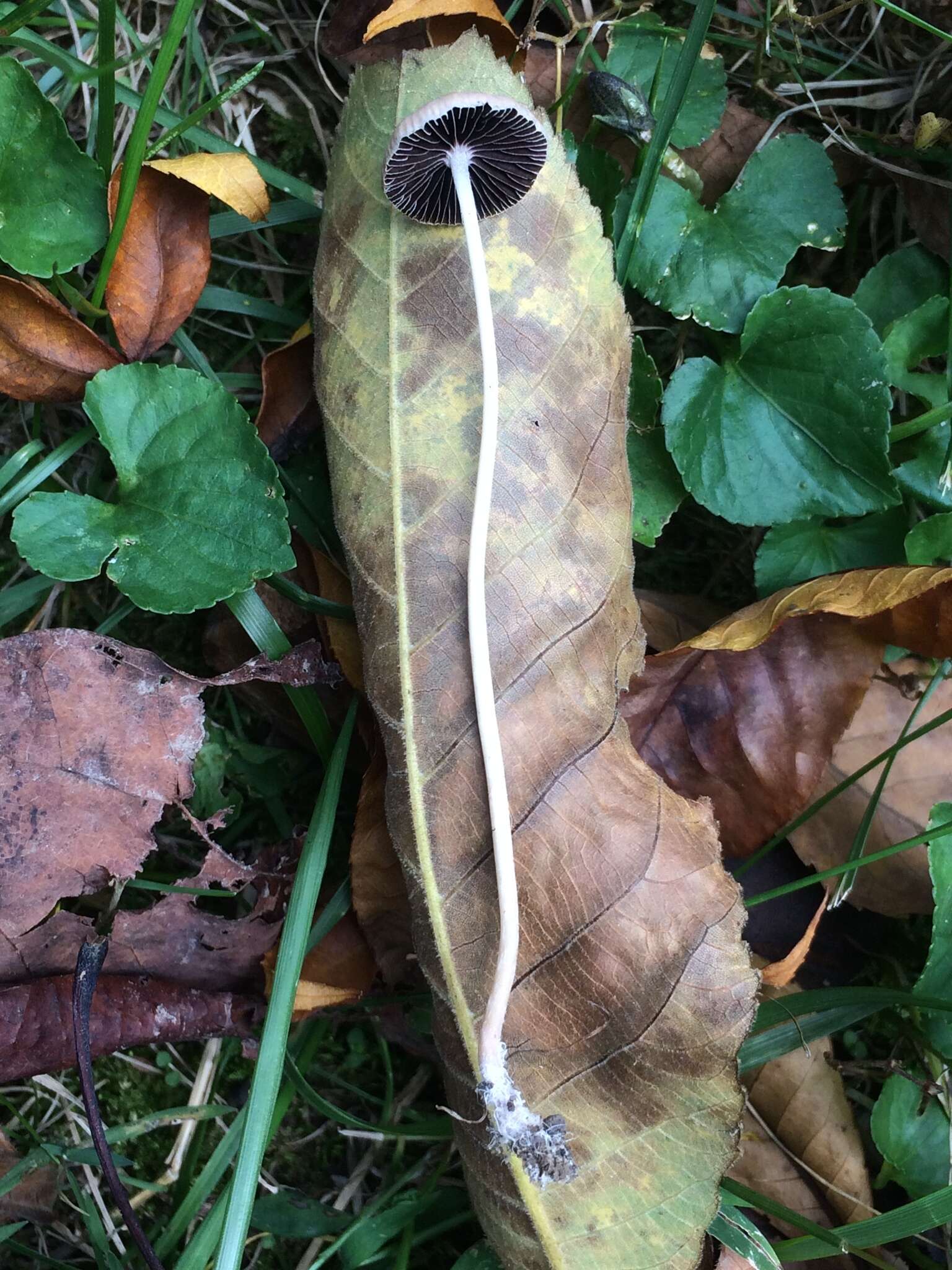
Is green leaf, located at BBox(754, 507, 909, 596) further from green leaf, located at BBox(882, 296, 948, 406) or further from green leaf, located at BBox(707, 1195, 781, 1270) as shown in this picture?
green leaf, located at BBox(707, 1195, 781, 1270)

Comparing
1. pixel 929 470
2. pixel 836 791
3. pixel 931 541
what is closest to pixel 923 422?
pixel 929 470

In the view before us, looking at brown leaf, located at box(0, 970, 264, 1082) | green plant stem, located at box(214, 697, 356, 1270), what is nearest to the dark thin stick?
brown leaf, located at box(0, 970, 264, 1082)

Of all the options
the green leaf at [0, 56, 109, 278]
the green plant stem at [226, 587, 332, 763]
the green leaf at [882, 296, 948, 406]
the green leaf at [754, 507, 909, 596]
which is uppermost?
the green leaf at [0, 56, 109, 278]

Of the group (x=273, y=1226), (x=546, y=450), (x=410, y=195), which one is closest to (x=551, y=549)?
(x=546, y=450)

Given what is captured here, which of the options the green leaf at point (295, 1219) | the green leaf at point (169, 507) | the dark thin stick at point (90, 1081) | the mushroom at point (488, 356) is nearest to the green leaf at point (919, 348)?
the mushroom at point (488, 356)

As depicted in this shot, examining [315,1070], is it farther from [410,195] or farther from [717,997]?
[410,195]
